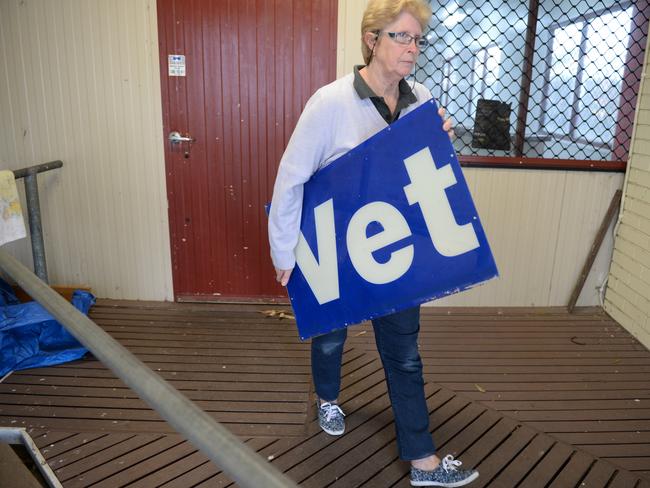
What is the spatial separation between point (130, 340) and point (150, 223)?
78 cm

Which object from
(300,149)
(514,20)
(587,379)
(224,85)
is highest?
(514,20)

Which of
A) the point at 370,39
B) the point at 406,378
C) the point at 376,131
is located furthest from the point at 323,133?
the point at 406,378

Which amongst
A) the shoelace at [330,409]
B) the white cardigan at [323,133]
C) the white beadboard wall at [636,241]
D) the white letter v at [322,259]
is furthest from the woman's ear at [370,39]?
the white beadboard wall at [636,241]

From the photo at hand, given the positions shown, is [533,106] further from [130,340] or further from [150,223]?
[130,340]

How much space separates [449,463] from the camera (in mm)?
2068

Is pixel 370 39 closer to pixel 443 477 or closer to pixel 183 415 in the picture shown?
pixel 183 415

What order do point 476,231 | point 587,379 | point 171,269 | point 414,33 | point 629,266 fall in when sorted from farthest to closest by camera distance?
point 171,269 → point 629,266 → point 587,379 → point 414,33 → point 476,231

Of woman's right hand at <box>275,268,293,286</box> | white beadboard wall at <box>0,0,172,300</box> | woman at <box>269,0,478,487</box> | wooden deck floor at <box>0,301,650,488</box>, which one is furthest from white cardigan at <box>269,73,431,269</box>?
white beadboard wall at <box>0,0,172,300</box>

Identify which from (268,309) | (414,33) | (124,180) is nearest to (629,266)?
(268,309)

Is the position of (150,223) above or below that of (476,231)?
below

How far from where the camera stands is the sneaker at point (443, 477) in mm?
2018

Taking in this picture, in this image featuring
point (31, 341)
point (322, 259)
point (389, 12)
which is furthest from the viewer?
point (31, 341)

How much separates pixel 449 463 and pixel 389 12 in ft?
5.05

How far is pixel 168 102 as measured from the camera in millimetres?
3424
